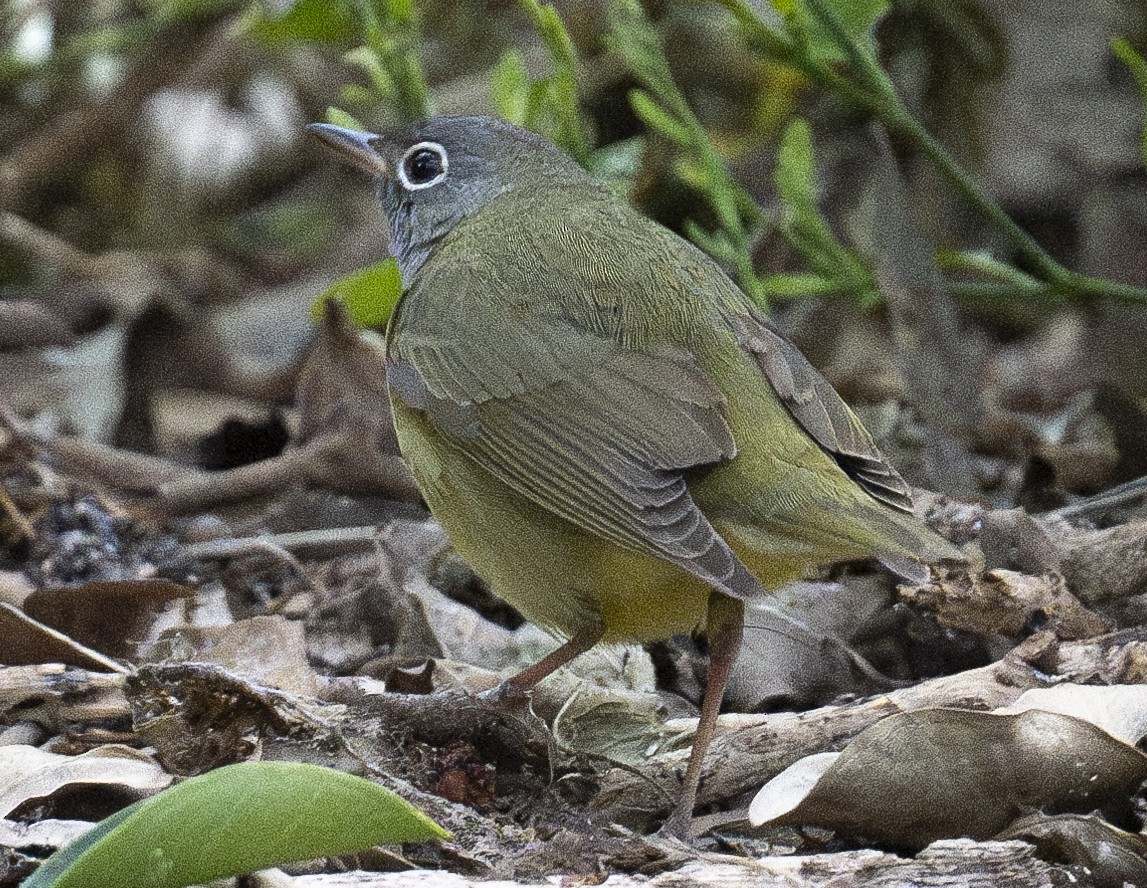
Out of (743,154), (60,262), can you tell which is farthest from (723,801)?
(60,262)

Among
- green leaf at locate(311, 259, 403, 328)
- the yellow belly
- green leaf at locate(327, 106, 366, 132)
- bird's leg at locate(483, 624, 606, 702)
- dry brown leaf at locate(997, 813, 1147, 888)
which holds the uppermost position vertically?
green leaf at locate(327, 106, 366, 132)

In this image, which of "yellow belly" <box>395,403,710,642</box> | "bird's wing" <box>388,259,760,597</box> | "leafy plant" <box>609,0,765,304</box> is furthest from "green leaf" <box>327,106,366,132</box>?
"yellow belly" <box>395,403,710,642</box>

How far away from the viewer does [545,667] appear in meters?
3.80

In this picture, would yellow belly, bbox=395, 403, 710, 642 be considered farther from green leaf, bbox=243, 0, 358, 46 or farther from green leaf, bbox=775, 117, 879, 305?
green leaf, bbox=243, 0, 358, 46

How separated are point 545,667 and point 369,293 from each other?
75.2 inches

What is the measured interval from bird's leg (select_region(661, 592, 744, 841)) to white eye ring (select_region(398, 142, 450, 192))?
5.83 feet

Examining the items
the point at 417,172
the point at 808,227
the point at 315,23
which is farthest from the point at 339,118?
the point at 808,227

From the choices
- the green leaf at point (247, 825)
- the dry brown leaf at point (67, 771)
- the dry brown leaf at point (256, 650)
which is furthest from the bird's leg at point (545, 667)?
the green leaf at point (247, 825)

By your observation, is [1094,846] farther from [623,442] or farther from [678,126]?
[678,126]

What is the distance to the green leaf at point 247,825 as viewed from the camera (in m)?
2.52

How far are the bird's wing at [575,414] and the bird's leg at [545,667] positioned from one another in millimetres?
355

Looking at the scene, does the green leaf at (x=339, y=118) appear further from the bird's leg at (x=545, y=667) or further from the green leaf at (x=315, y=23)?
the bird's leg at (x=545, y=667)

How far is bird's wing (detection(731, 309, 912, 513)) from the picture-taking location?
3781 mm

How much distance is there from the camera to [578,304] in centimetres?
394
